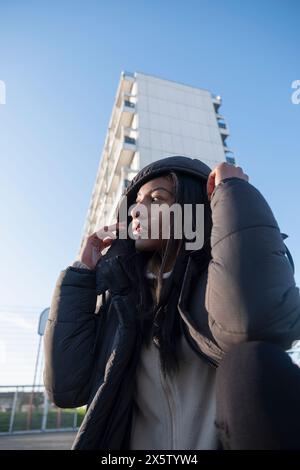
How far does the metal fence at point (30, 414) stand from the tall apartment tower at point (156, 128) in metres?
9.09

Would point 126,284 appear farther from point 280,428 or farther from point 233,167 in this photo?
point 280,428

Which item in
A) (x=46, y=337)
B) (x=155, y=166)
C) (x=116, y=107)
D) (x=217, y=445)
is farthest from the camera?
(x=116, y=107)

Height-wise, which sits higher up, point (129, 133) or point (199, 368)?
point (129, 133)

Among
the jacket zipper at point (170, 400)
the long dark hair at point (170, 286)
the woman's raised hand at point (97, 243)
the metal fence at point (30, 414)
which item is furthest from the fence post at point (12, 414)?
the jacket zipper at point (170, 400)

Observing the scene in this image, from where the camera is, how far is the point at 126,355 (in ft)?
2.92

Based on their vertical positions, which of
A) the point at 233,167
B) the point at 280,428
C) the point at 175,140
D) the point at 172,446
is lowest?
the point at 172,446

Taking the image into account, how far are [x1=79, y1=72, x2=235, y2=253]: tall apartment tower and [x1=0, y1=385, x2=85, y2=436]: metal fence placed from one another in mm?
9093

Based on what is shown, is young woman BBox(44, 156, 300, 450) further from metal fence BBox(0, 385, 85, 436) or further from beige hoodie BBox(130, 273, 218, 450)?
metal fence BBox(0, 385, 85, 436)

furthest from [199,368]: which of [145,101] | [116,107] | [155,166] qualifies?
[116,107]

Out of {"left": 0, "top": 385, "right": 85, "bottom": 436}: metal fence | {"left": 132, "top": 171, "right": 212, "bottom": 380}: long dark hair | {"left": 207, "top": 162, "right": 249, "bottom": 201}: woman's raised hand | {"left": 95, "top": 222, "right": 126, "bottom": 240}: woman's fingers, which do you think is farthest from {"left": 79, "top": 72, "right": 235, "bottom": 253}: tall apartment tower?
{"left": 207, "top": 162, "right": 249, "bottom": 201}: woman's raised hand

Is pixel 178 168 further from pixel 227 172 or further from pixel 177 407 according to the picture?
pixel 177 407

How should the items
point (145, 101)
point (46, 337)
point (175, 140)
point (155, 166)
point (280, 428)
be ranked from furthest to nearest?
point (145, 101) → point (175, 140) → point (155, 166) → point (46, 337) → point (280, 428)

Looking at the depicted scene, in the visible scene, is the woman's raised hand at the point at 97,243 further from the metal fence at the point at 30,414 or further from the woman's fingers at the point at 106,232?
the metal fence at the point at 30,414

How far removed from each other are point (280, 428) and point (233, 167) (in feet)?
2.03
